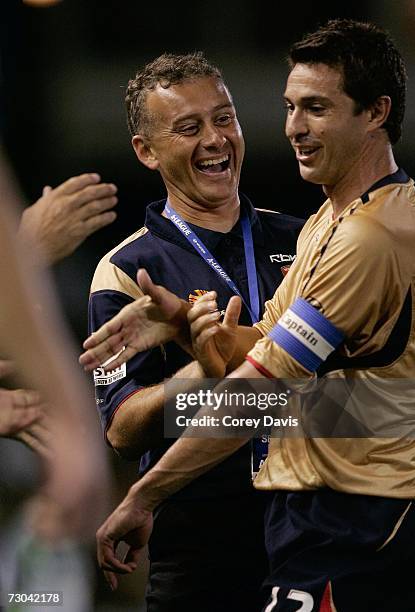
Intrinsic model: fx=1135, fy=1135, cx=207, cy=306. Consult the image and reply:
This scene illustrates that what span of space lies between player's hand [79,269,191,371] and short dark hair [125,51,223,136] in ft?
1.83

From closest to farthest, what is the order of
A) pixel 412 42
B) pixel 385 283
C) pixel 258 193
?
pixel 385 283 → pixel 412 42 → pixel 258 193

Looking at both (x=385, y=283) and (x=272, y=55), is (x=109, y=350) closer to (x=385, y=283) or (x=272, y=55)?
(x=385, y=283)

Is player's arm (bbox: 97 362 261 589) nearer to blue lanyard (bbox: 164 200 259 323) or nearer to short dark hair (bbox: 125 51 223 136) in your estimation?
blue lanyard (bbox: 164 200 259 323)

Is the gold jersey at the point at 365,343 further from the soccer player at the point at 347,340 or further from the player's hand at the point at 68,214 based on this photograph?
the player's hand at the point at 68,214

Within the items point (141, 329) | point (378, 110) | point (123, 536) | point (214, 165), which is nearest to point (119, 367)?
point (141, 329)

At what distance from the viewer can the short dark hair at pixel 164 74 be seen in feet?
8.30

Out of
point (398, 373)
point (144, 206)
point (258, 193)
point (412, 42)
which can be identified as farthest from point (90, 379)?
point (412, 42)

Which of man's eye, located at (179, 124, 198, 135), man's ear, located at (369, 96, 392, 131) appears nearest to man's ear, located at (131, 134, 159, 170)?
man's eye, located at (179, 124, 198, 135)

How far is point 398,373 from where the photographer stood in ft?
6.86

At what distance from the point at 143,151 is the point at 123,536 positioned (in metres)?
0.86

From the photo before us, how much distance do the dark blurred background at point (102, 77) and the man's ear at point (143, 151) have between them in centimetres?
4

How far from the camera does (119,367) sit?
243cm

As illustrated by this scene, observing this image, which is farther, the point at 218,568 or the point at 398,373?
the point at 218,568

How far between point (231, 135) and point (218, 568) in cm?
97
